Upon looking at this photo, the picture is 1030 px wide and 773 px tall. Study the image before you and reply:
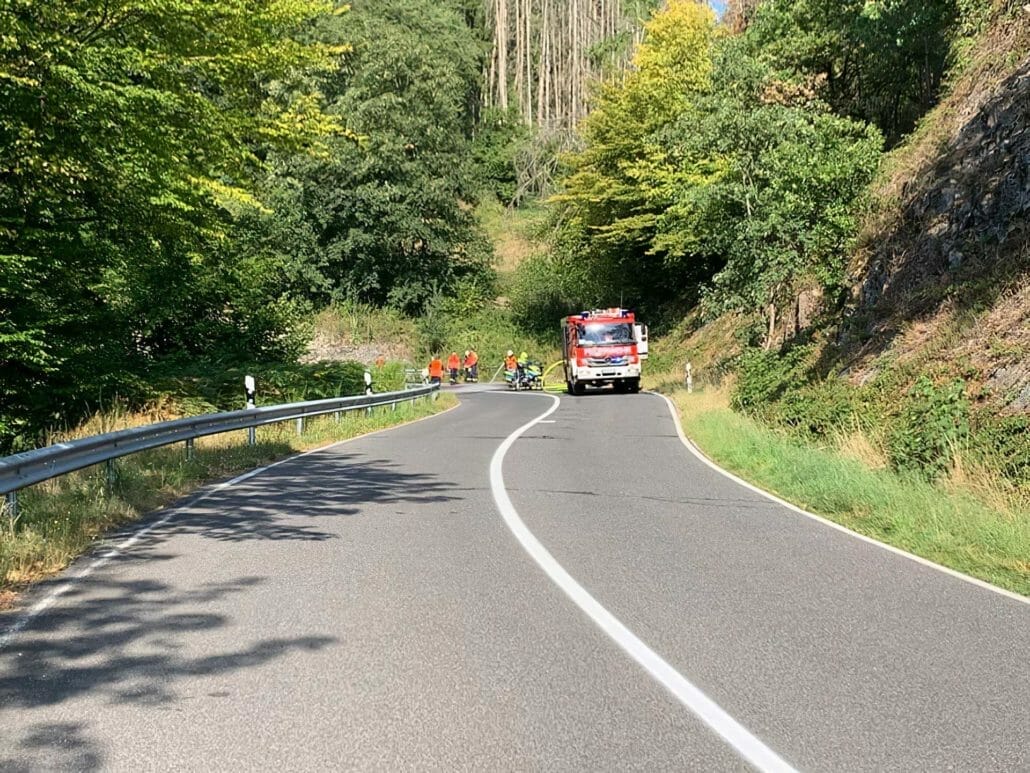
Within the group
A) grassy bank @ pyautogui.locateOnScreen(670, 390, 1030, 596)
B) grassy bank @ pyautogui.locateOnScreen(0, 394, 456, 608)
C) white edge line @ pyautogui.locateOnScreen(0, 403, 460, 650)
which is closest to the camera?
white edge line @ pyautogui.locateOnScreen(0, 403, 460, 650)

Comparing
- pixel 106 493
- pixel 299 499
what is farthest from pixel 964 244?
pixel 106 493

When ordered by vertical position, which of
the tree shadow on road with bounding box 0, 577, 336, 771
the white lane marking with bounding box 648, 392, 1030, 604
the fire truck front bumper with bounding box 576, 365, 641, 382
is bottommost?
the white lane marking with bounding box 648, 392, 1030, 604

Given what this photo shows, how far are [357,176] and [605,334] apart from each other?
19495 millimetres

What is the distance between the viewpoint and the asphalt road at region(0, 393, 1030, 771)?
157 inches

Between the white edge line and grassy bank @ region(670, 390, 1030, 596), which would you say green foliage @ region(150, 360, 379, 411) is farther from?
grassy bank @ region(670, 390, 1030, 596)

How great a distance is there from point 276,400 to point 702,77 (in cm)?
2750

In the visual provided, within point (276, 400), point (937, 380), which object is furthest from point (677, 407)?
point (937, 380)

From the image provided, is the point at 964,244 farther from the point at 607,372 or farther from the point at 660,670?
the point at 607,372

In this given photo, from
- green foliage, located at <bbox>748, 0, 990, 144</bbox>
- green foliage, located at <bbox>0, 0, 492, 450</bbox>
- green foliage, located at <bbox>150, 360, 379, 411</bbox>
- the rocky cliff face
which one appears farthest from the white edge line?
green foliage, located at <bbox>748, 0, 990, 144</bbox>

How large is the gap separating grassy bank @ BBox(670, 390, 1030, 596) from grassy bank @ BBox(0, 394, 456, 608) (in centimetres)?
705

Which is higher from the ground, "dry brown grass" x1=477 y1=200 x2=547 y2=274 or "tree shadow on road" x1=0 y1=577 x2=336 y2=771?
"dry brown grass" x1=477 y1=200 x2=547 y2=274

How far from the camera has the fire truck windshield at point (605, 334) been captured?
3638 centimetres

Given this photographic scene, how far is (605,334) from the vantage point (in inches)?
1436

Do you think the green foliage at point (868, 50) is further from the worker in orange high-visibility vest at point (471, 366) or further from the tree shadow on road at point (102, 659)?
the worker in orange high-visibility vest at point (471, 366)
